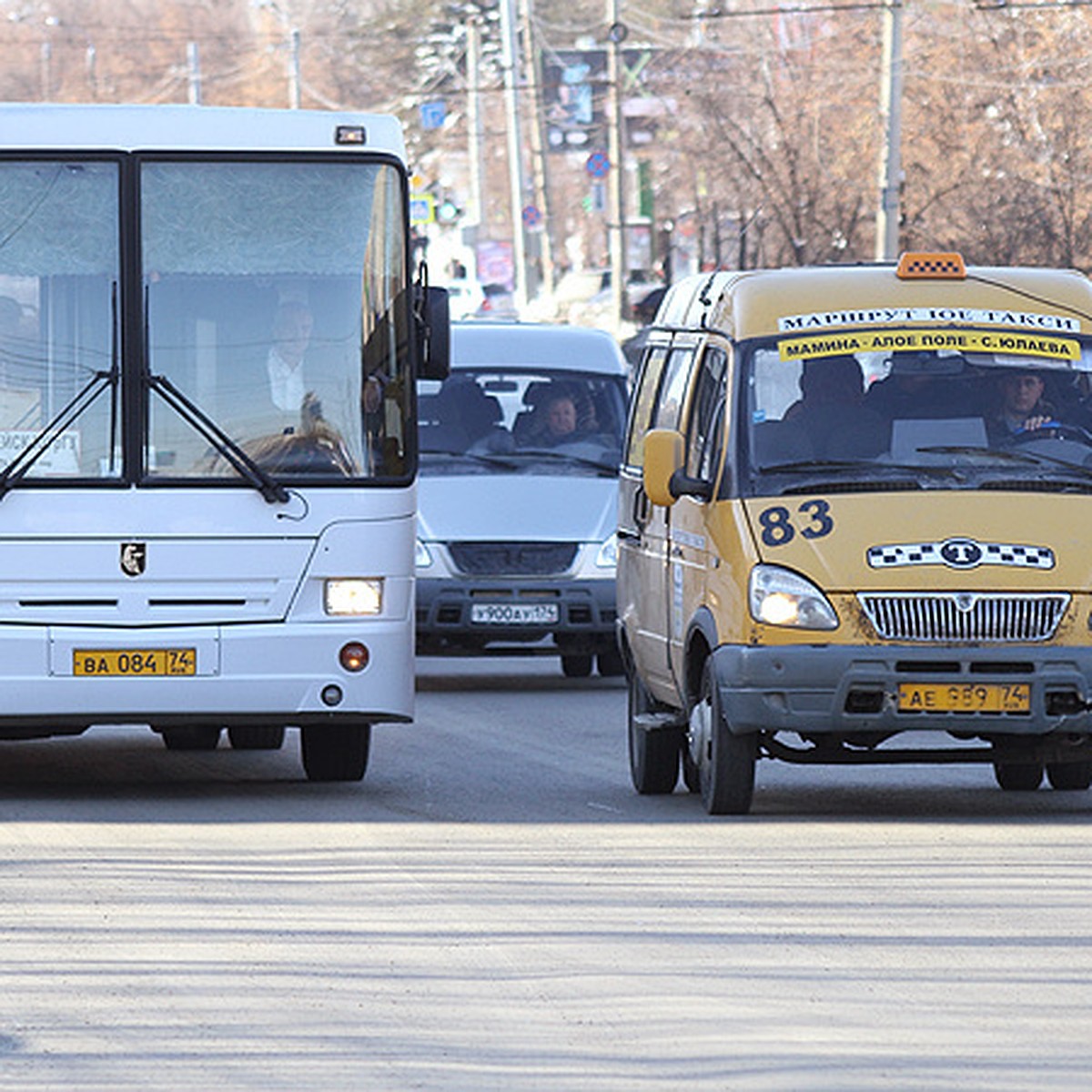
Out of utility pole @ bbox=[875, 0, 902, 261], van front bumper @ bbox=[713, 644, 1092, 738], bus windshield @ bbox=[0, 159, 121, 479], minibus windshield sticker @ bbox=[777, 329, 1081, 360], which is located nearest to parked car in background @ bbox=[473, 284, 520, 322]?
utility pole @ bbox=[875, 0, 902, 261]

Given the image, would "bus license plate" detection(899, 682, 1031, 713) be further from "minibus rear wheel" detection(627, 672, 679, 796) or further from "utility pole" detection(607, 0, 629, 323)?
"utility pole" detection(607, 0, 629, 323)

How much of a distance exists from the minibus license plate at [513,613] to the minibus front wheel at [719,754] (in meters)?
7.43

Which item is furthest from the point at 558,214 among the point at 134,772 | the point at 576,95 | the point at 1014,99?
the point at 134,772

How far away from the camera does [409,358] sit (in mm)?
13719

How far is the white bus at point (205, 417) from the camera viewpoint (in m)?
13.4

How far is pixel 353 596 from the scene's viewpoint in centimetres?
1360

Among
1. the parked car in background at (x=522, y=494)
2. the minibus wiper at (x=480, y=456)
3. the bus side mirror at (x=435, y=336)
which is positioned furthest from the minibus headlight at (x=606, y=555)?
the bus side mirror at (x=435, y=336)

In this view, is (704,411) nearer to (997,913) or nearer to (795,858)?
(795,858)

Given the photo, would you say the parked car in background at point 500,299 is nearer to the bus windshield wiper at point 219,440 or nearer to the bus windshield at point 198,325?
the bus windshield at point 198,325

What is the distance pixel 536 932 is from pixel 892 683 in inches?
118

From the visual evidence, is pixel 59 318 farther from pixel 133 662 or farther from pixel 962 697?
pixel 962 697

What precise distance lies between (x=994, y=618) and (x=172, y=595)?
3322 mm

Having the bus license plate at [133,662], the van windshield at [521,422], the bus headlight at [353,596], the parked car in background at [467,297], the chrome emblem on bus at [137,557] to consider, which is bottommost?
the parked car in background at [467,297]

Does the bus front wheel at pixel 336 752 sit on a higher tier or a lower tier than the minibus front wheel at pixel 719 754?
lower
